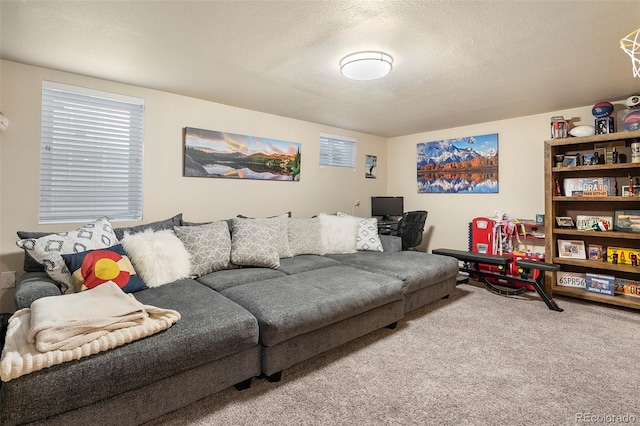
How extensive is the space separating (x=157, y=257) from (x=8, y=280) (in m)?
1.27

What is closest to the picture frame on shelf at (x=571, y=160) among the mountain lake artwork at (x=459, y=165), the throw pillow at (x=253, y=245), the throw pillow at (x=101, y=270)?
the mountain lake artwork at (x=459, y=165)

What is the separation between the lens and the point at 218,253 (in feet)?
8.62

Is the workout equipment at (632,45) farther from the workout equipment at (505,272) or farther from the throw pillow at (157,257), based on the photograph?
the throw pillow at (157,257)

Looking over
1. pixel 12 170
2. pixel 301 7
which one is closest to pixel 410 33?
pixel 301 7

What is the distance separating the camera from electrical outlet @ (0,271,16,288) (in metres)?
2.37

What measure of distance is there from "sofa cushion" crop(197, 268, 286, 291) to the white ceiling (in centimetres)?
174

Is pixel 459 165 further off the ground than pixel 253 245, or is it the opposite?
pixel 459 165

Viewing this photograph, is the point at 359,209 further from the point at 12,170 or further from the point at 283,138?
the point at 12,170

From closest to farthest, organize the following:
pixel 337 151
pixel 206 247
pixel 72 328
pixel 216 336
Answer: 1. pixel 72 328
2. pixel 216 336
3. pixel 206 247
4. pixel 337 151

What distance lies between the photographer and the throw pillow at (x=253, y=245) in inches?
107

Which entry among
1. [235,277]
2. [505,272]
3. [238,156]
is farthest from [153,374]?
[505,272]

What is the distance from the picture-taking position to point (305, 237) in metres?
3.39

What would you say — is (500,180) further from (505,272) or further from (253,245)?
(253,245)

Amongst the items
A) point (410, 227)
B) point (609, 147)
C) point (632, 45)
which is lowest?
point (410, 227)
